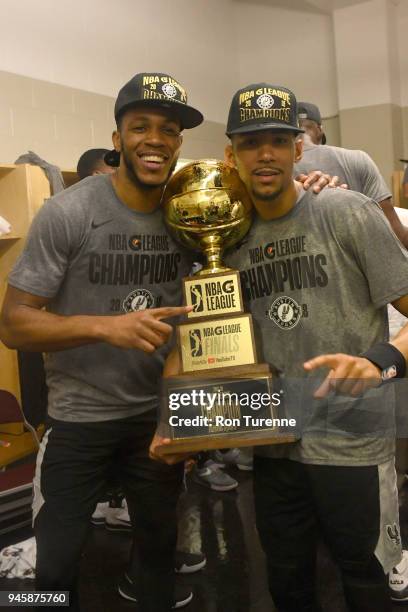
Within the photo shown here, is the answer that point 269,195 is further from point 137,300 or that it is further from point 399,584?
point 399,584

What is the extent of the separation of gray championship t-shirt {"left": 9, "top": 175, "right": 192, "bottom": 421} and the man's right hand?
21 cm

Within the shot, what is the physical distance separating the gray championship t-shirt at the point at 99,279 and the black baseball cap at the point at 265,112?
335 mm

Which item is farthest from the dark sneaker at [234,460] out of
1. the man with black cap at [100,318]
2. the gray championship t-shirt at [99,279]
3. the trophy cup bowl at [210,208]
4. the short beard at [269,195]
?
the short beard at [269,195]

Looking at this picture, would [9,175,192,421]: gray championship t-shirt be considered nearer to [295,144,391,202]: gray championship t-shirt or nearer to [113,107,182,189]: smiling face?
[113,107,182,189]: smiling face

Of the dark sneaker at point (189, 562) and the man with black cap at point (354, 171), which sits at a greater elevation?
the man with black cap at point (354, 171)

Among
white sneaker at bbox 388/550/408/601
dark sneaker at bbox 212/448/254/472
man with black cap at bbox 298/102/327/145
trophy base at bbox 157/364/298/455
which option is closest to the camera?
trophy base at bbox 157/364/298/455

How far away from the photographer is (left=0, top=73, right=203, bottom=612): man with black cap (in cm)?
151

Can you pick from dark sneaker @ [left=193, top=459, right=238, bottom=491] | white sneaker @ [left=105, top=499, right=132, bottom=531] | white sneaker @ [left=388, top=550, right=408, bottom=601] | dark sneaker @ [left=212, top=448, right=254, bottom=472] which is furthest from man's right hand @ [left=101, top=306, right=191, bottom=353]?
dark sneaker @ [left=212, top=448, right=254, bottom=472]

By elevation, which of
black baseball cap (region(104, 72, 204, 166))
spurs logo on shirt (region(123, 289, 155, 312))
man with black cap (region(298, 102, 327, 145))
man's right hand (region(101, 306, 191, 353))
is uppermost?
man with black cap (region(298, 102, 327, 145))

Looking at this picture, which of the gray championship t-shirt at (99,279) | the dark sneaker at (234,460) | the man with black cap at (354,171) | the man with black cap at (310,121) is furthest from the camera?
the dark sneaker at (234,460)

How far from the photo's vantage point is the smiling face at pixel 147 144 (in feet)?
5.04

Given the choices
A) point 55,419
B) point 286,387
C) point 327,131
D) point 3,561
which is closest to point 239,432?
point 286,387

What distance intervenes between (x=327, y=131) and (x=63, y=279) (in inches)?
208

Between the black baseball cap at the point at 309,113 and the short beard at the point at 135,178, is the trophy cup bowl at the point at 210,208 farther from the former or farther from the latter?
the black baseball cap at the point at 309,113
